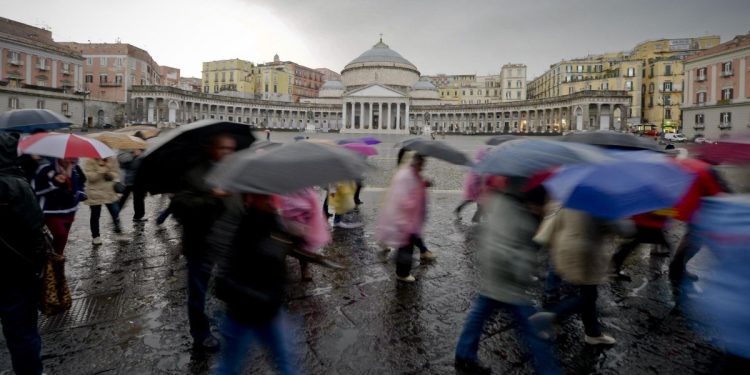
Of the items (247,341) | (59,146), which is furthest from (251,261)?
(59,146)

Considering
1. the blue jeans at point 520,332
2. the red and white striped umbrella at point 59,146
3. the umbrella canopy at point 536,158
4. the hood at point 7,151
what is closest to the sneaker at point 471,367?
the blue jeans at point 520,332

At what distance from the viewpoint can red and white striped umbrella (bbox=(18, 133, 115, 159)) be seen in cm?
459

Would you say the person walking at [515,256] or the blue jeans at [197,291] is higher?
the person walking at [515,256]

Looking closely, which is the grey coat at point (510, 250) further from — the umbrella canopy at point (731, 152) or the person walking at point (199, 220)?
the person walking at point (199, 220)

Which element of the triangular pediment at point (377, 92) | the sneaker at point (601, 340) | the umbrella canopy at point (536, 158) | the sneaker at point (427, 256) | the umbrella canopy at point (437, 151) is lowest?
the sneaker at point (601, 340)

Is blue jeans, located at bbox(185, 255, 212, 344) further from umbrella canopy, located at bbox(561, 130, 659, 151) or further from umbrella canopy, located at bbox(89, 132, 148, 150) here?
umbrella canopy, located at bbox(89, 132, 148, 150)

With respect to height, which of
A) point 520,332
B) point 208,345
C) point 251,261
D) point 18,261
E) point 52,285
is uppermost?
point 251,261

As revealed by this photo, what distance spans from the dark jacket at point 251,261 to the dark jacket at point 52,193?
143 inches

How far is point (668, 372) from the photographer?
3326 millimetres

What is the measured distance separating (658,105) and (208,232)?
251 ft

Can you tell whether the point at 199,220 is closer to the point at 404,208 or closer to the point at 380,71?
the point at 404,208

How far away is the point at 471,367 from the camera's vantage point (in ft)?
10.9

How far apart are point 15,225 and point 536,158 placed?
11.3 ft

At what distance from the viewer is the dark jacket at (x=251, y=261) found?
96.8 inches
